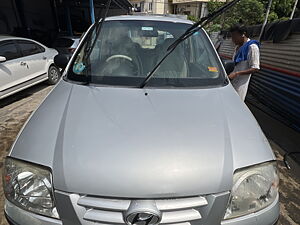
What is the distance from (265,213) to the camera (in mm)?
1199

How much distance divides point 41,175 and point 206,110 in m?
1.12

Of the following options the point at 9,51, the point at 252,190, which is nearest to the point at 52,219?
the point at 252,190

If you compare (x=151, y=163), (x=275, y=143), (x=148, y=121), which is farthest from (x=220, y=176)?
(x=275, y=143)

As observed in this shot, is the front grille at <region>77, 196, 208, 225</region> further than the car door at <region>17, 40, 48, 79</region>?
No

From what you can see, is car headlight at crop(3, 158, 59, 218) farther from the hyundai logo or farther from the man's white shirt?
the man's white shirt

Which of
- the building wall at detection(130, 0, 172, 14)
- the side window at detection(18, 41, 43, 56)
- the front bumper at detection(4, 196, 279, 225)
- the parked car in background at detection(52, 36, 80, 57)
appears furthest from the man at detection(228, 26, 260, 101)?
the building wall at detection(130, 0, 172, 14)

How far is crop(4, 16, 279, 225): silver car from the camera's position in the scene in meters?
1.05

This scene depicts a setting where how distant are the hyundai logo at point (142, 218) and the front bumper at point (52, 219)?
308 millimetres

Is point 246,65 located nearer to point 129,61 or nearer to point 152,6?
point 129,61

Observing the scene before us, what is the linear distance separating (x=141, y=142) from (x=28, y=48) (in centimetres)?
561

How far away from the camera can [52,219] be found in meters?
1.10

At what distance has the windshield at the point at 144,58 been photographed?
6.27ft

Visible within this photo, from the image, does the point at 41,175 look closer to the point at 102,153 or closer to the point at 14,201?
the point at 14,201

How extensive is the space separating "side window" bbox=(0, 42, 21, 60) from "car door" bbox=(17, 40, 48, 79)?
191mm
